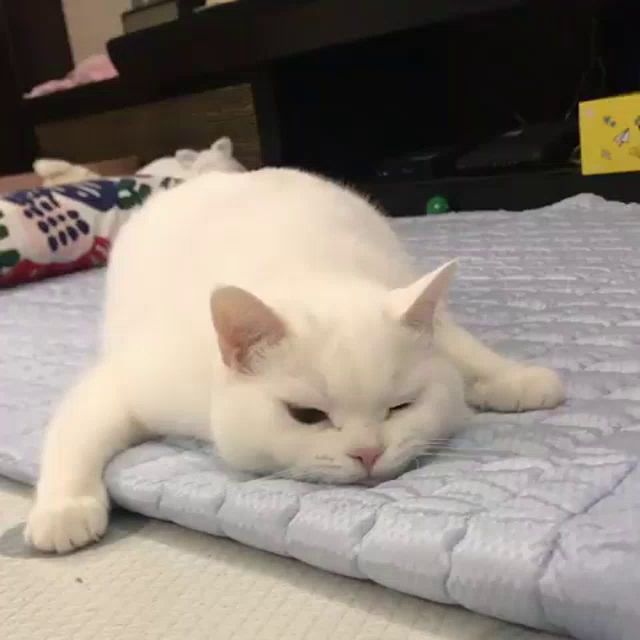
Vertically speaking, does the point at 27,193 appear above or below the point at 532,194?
above

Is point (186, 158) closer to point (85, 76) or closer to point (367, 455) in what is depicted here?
point (85, 76)

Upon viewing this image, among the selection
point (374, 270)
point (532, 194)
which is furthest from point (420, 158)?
point (374, 270)

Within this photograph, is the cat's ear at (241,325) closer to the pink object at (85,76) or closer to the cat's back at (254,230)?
the cat's back at (254,230)

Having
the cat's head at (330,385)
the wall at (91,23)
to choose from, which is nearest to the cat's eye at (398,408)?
the cat's head at (330,385)

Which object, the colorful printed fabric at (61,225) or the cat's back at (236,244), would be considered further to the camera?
the colorful printed fabric at (61,225)

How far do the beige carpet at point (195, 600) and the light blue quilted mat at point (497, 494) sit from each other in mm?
16

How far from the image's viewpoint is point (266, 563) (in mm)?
671

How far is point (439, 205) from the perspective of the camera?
90.2 inches

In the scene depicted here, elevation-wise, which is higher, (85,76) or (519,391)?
(85,76)

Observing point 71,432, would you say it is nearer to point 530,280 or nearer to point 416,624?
point 416,624

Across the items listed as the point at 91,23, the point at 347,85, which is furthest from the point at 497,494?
the point at 91,23

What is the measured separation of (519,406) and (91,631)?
1.41 ft

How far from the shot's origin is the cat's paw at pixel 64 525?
708 millimetres

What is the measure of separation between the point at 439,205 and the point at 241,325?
5.41 ft
